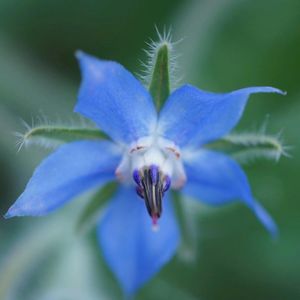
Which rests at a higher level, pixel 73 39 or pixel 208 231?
pixel 73 39

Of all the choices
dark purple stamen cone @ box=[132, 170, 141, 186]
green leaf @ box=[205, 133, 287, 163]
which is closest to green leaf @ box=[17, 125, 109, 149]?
dark purple stamen cone @ box=[132, 170, 141, 186]

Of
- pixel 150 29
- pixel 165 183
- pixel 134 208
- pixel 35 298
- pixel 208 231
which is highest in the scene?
pixel 150 29

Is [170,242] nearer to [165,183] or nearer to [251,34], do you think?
[165,183]

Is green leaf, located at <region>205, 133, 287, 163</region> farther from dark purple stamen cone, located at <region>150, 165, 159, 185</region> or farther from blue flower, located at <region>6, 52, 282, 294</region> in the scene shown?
dark purple stamen cone, located at <region>150, 165, 159, 185</region>

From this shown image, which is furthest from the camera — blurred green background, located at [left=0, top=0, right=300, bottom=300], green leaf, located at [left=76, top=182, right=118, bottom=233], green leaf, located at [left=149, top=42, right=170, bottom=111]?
blurred green background, located at [left=0, top=0, right=300, bottom=300]

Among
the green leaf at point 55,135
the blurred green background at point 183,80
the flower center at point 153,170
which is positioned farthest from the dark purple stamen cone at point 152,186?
the blurred green background at point 183,80

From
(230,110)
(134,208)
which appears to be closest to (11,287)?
(134,208)

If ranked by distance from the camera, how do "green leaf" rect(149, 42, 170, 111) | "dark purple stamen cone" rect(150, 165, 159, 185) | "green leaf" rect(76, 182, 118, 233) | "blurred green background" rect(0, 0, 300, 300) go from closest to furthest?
"green leaf" rect(149, 42, 170, 111) < "dark purple stamen cone" rect(150, 165, 159, 185) < "green leaf" rect(76, 182, 118, 233) < "blurred green background" rect(0, 0, 300, 300)

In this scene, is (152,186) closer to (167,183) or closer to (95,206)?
(167,183)
